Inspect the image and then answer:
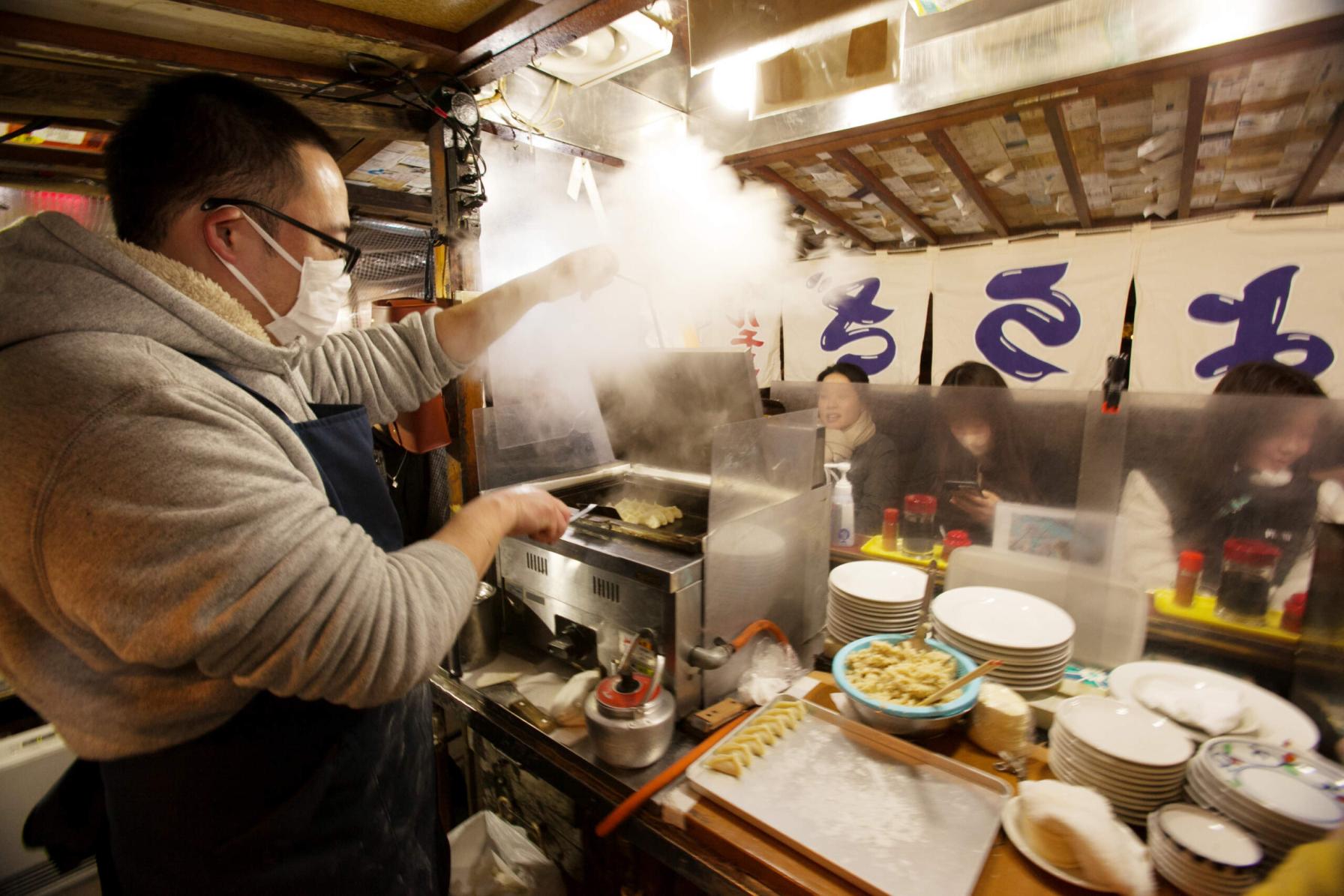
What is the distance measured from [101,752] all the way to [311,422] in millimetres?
723

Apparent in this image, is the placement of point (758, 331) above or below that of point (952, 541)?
above

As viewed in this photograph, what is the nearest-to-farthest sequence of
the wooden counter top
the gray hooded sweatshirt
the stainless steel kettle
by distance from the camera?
1. the gray hooded sweatshirt
2. the wooden counter top
3. the stainless steel kettle

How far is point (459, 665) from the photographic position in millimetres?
2262

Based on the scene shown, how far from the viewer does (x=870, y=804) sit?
1.43 metres

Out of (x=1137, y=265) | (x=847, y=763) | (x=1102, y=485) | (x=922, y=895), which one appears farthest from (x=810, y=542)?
(x=1137, y=265)

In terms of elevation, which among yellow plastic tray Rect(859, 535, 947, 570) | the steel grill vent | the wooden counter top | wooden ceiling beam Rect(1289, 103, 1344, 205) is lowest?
yellow plastic tray Rect(859, 535, 947, 570)

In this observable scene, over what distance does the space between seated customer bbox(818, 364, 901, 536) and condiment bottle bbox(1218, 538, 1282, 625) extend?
2.16 meters

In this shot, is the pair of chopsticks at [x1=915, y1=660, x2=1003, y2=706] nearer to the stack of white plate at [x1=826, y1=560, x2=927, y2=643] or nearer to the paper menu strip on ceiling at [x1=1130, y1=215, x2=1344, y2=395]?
the stack of white plate at [x1=826, y1=560, x2=927, y2=643]

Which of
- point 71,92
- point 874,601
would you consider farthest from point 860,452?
point 71,92

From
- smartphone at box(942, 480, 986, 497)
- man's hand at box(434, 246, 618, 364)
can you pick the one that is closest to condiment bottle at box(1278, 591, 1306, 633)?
smartphone at box(942, 480, 986, 497)

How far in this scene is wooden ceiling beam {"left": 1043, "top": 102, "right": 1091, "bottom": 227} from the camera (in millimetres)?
3107

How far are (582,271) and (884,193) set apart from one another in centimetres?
329

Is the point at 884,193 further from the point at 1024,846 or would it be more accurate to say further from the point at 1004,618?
the point at 1024,846

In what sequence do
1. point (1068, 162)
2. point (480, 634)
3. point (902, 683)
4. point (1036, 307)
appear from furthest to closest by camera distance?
1. point (1036, 307)
2. point (1068, 162)
3. point (480, 634)
4. point (902, 683)
